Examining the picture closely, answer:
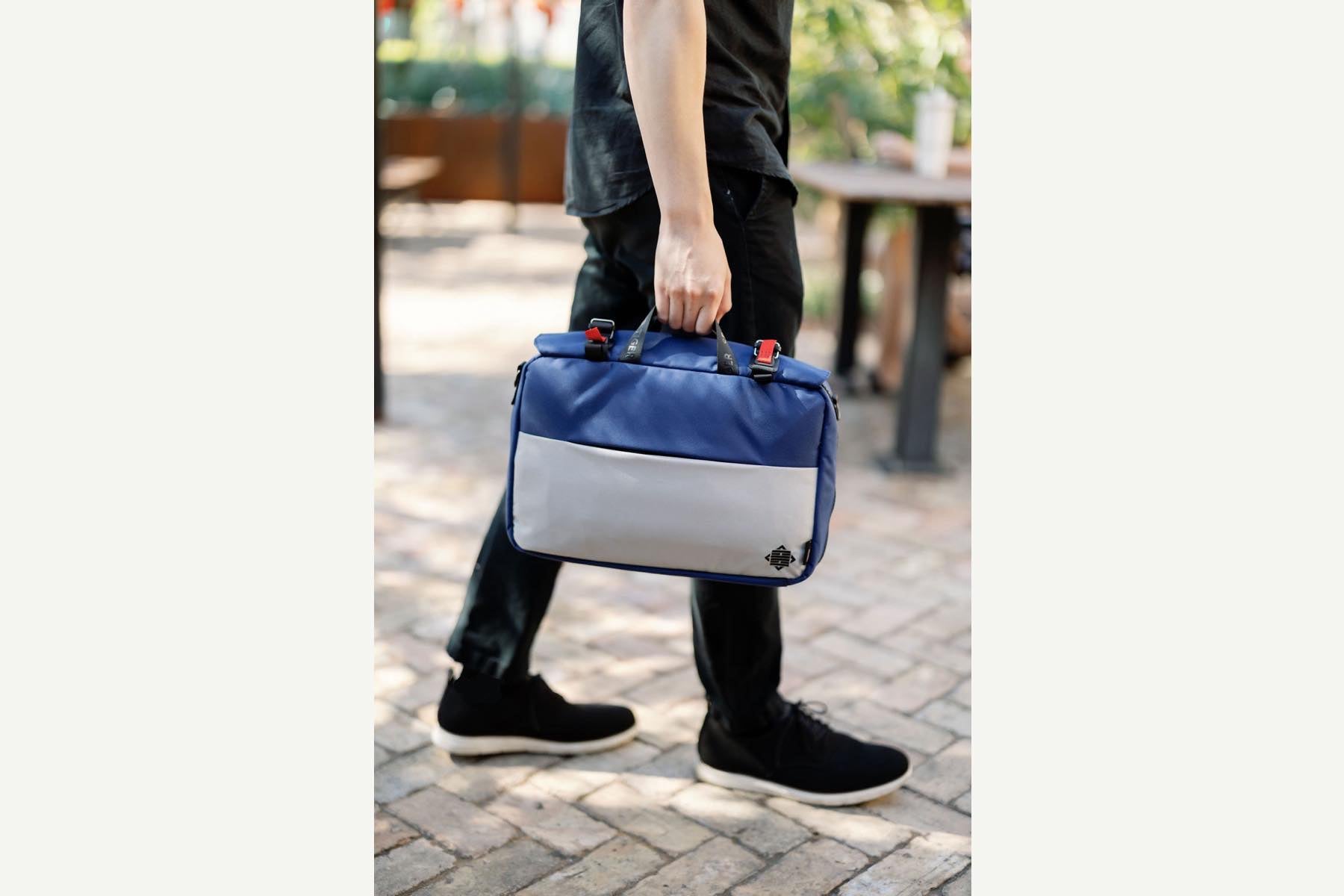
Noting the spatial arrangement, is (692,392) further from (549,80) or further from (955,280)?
(549,80)

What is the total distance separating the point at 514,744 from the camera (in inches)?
95.3

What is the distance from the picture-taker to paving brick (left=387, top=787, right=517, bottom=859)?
2.16 meters

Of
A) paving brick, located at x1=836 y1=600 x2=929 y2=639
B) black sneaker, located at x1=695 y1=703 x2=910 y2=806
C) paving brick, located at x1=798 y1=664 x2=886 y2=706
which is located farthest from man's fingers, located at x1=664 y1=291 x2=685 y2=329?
paving brick, located at x1=836 y1=600 x2=929 y2=639

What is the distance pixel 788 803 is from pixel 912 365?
2.21 meters

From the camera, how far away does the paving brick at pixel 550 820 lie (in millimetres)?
2176

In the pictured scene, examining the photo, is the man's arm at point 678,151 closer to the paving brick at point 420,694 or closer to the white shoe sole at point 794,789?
the white shoe sole at point 794,789

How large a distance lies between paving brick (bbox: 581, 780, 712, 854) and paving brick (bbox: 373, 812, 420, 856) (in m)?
0.30

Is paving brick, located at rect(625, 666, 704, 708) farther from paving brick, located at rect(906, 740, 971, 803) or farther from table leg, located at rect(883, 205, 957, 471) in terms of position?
table leg, located at rect(883, 205, 957, 471)

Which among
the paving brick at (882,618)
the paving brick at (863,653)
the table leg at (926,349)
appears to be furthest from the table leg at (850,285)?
the paving brick at (863,653)

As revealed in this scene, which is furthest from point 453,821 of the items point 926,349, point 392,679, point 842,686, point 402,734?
point 926,349

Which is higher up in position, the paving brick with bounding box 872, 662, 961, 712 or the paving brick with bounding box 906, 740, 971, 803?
the paving brick with bounding box 872, 662, 961, 712

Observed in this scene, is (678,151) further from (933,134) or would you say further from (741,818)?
(933,134)

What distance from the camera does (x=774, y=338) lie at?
6.40 feet

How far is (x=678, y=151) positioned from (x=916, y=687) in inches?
56.2
